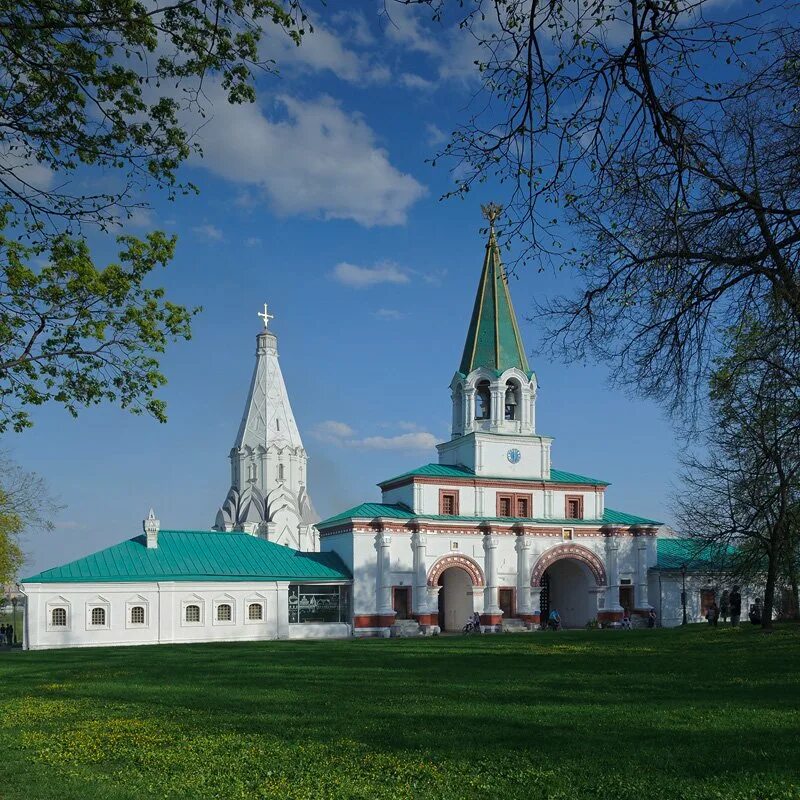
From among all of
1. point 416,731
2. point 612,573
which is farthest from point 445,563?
point 416,731

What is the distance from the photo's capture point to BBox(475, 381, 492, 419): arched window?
5172 centimetres

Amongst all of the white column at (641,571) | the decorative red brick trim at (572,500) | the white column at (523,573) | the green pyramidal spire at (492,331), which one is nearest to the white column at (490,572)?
the white column at (523,573)

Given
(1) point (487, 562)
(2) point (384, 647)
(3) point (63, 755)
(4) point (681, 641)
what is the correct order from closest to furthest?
(3) point (63, 755) → (4) point (681, 641) → (2) point (384, 647) → (1) point (487, 562)

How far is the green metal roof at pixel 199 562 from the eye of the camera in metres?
42.5

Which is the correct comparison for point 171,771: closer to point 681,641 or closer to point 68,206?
point 68,206

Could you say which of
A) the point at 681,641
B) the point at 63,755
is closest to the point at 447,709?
the point at 63,755

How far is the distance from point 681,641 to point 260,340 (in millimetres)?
43406

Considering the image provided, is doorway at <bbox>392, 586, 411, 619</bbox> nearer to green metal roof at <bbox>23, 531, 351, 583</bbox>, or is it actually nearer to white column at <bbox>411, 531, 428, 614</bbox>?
white column at <bbox>411, 531, 428, 614</bbox>

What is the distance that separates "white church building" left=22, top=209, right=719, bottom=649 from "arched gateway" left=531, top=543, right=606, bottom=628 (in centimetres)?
8

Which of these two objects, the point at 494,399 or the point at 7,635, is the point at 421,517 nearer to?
the point at 494,399

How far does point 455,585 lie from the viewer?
166 feet

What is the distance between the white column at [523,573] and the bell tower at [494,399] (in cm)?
398

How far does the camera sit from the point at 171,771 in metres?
10.1

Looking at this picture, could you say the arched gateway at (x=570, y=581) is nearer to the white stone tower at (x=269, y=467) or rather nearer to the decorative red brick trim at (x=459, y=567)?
the decorative red brick trim at (x=459, y=567)
